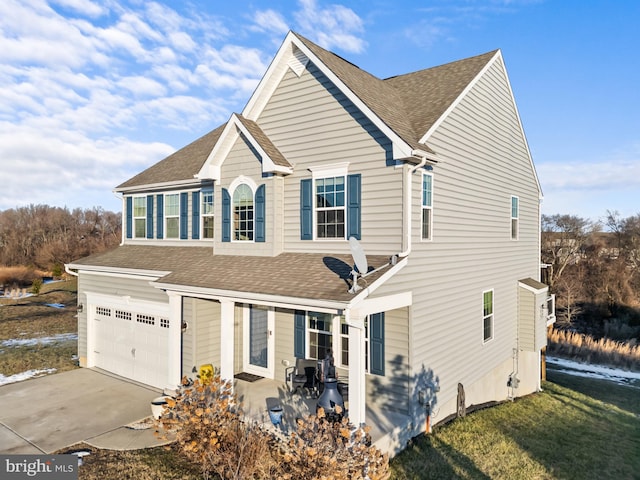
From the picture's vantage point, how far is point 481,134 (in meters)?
12.3

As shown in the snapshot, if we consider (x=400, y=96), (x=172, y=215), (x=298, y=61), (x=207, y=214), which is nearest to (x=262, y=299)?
(x=207, y=214)

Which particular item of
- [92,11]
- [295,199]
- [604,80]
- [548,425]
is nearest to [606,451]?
[548,425]

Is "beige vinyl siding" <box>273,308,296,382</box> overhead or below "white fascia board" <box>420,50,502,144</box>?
below

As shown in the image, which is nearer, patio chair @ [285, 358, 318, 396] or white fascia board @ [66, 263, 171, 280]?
patio chair @ [285, 358, 318, 396]

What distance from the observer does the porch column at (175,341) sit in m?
10.5

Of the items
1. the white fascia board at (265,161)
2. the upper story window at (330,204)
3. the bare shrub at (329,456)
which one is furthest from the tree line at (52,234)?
the bare shrub at (329,456)

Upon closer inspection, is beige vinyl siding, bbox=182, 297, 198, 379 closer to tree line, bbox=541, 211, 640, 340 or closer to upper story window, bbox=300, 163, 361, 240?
upper story window, bbox=300, 163, 361, 240

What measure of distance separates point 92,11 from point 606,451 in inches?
715

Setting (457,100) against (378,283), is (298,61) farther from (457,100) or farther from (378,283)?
(378,283)

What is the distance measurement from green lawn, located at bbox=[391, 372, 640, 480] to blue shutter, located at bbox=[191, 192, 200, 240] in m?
9.19

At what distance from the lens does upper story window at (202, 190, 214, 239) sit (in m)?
13.2

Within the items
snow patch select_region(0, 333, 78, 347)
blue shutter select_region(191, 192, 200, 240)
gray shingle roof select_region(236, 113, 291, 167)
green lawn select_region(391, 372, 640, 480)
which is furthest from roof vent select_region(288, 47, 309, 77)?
snow patch select_region(0, 333, 78, 347)

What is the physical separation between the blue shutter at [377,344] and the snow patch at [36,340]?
16.0 meters

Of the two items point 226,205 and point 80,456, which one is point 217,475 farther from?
point 226,205
